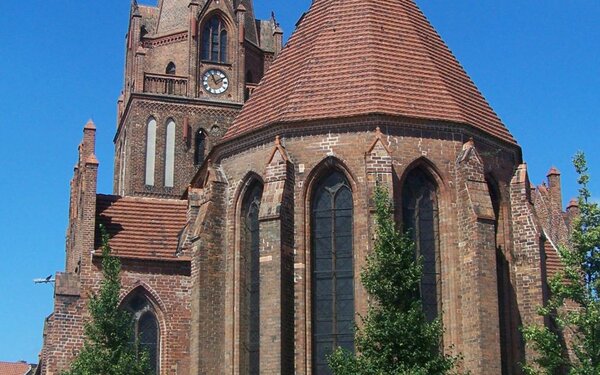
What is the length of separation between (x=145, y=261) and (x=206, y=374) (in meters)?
5.34

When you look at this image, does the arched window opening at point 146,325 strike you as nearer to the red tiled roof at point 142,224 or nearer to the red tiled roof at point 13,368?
the red tiled roof at point 142,224

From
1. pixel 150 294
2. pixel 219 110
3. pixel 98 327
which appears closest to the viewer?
pixel 98 327

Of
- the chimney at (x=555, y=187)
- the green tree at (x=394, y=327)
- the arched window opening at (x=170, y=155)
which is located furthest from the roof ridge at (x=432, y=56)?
the arched window opening at (x=170, y=155)

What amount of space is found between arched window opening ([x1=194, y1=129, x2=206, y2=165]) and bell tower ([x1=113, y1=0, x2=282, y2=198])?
47 mm

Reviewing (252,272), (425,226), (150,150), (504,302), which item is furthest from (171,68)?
(504,302)

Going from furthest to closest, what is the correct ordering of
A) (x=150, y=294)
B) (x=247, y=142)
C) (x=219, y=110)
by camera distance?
(x=219, y=110) < (x=150, y=294) < (x=247, y=142)

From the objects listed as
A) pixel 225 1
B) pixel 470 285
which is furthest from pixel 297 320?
pixel 225 1

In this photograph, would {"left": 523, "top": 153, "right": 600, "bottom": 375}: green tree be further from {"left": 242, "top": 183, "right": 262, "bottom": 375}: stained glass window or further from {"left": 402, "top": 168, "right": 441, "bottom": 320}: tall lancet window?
{"left": 242, "top": 183, "right": 262, "bottom": 375}: stained glass window

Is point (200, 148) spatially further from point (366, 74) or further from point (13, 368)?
point (13, 368)

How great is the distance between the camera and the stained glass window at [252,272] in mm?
30594

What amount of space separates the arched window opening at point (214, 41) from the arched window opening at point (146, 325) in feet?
66.6

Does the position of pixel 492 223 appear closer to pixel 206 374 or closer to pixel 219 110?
pixel 206 374

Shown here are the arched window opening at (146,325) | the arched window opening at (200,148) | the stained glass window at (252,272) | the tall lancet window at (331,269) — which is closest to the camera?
the tall lancet window at (331,269)

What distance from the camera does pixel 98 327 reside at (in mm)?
27469
